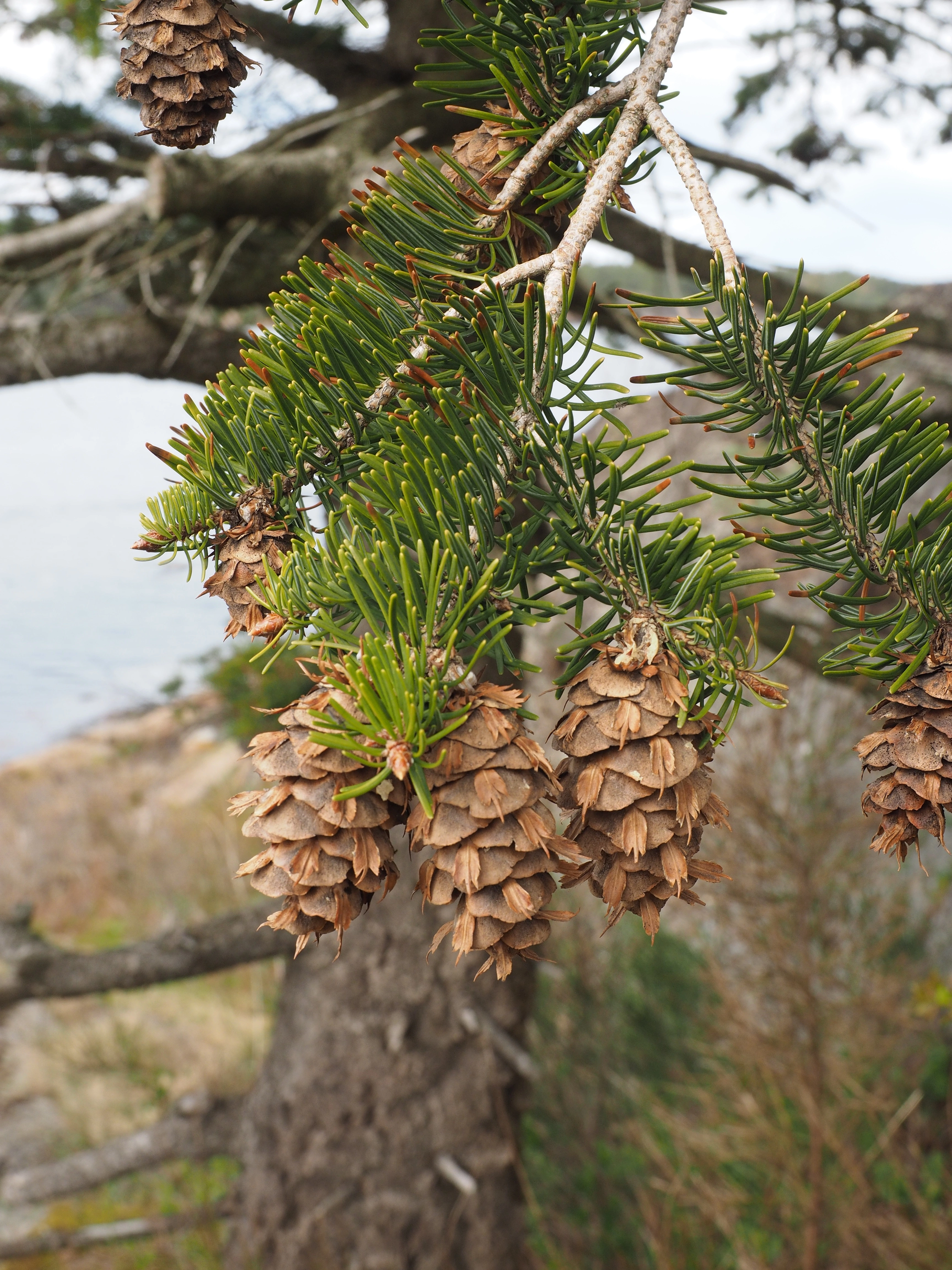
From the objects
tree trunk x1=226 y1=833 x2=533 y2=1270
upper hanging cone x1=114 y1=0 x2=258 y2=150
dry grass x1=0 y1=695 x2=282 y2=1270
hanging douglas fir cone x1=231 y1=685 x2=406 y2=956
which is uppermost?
upper hanging cone x1=114 y1=0 x2=258 y2=150

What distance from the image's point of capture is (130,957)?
2.04m

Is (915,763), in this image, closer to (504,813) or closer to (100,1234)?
(504,813)

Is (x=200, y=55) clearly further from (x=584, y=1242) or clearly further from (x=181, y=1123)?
(x=584, y=1242)

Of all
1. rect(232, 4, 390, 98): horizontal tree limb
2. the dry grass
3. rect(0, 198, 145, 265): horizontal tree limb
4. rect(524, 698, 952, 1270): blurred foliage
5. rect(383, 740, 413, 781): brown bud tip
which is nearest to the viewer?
rect(383, 740, 413, 781): brown bud tip

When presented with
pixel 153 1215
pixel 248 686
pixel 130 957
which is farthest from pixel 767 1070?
pixel 153 1215

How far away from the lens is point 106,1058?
365 cm

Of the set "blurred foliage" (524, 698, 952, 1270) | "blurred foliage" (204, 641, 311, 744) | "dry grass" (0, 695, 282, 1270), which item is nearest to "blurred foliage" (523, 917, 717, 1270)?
"blurred foliage" (524, 698, 952, 1270)

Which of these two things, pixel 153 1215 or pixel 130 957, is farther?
pixel 153 1215

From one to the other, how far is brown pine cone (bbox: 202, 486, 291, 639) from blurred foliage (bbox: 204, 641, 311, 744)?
2018mm

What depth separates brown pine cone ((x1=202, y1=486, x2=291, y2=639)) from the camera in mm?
468

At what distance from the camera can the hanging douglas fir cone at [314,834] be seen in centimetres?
39

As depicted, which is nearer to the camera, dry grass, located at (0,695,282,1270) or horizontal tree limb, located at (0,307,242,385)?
horizontal tree limb, located at (0,307,242,385)

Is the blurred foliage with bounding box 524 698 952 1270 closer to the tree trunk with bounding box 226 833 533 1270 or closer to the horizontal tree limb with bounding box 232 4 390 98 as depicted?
the tree trunk with bounding box 226 833 533 1270

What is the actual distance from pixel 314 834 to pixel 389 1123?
78.5 inches
